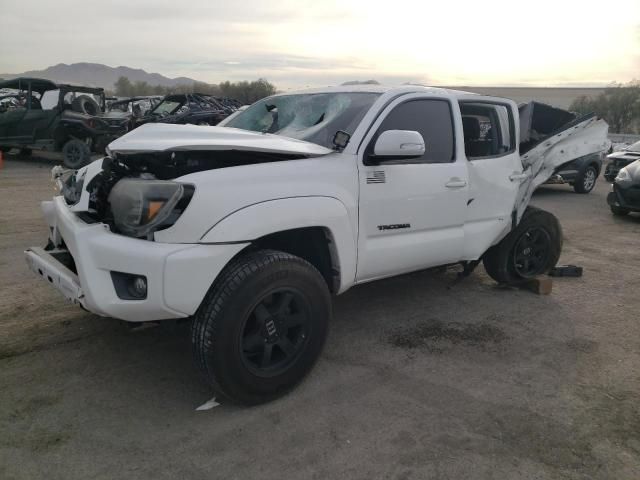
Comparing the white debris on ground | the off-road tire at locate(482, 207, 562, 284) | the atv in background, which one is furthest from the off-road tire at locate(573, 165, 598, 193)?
the white debris on ground

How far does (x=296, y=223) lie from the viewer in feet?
10.6

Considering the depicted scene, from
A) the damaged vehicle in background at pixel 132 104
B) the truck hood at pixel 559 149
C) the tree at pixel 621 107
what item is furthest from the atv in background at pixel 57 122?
the tree at pixel 621 107

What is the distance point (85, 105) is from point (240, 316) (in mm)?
12641

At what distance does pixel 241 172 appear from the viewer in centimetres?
309

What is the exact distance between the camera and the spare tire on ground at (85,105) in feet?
44.1

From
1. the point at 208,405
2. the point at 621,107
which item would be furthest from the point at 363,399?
the point at 621,107

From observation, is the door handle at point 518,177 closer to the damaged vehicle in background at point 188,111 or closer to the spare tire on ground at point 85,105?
the damaged vehicle in background at point 188,111

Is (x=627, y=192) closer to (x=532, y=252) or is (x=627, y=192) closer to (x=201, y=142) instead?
(x=532, y=252)

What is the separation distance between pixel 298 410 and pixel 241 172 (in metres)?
1.42

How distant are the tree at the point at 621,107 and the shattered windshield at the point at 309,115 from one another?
39.0 metres

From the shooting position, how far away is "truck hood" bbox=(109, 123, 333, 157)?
→ 3033 mm

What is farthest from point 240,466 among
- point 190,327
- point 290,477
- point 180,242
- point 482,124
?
point 482,124

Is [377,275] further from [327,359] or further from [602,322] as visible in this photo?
[602,322]

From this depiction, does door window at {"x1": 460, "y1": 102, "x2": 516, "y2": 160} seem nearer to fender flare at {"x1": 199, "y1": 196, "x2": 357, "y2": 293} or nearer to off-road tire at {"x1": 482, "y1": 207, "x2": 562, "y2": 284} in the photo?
off-road tire at {"x1": 482, "y1": 207, "x2": 562, "y2": 284}
